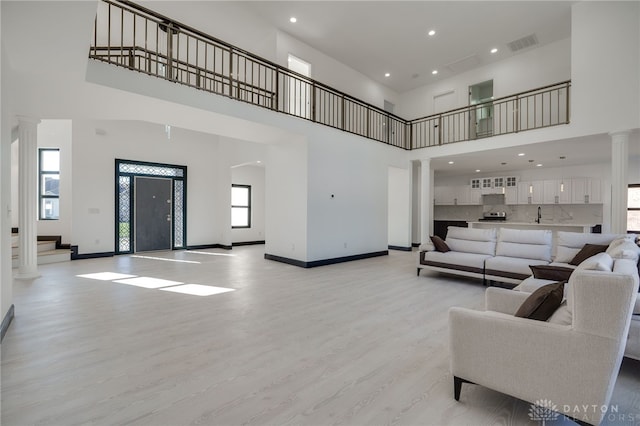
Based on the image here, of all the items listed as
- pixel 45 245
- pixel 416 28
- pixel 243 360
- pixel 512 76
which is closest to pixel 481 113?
pixel 512 76

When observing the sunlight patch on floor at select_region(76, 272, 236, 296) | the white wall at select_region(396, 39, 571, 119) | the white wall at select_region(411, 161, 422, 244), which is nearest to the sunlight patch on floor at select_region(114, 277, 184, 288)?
the sunlight patch on floor at select_region(76, 272, 236, 296)

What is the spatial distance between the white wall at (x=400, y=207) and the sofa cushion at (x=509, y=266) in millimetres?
4301

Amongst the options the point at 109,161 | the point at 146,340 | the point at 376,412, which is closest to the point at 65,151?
the point at 109,161

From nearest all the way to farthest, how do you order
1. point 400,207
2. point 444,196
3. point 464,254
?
point 464,254
point 400,207
point 444,196

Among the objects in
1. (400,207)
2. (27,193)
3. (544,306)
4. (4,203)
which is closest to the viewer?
(544,306)

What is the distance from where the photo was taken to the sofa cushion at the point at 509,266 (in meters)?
4.57

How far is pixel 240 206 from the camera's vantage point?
10.7 meters

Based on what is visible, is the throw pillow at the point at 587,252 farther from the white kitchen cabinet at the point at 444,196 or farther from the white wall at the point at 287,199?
the white kitchen cabinet at the point at 444,196

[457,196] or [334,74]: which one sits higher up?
[334,74]

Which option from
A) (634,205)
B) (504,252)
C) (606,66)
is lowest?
(504,252)

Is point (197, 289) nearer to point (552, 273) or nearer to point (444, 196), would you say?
point (552, 273)

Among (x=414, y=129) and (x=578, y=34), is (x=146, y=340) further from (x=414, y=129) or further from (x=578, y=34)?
(x=414, y=129)

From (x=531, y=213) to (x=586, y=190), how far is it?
1620 mm
